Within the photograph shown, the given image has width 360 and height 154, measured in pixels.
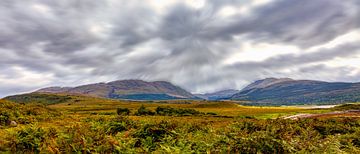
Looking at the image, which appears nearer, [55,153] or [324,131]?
[55,153]

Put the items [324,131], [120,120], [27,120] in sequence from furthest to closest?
[27,120], [324,131], [120,120]

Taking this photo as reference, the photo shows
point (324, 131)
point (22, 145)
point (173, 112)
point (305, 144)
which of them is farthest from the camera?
point (173, 112)

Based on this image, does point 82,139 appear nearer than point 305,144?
No

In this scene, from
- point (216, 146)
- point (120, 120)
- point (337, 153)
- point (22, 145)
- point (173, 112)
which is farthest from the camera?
point (173, 112)

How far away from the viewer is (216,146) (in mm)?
11250

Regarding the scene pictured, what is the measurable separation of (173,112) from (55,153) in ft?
270

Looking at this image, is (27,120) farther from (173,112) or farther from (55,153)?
(173,112)

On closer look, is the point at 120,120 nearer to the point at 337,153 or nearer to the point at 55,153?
the point at 55,153

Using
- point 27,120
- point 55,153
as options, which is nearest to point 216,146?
point 55,153

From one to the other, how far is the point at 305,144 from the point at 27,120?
4063 cm

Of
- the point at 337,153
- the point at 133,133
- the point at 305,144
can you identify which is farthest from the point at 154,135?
the point at 337,153

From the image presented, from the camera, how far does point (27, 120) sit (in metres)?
41.9

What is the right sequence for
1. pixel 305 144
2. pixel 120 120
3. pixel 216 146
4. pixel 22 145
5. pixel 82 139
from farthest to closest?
pixel 120 120
pixel 22 145
pixel 82 139
pixel 216 146
pixel 305 144

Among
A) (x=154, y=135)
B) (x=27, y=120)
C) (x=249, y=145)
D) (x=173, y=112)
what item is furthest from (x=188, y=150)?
(x=173, y=112)
